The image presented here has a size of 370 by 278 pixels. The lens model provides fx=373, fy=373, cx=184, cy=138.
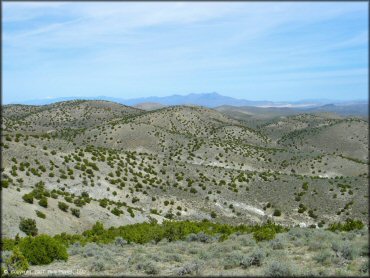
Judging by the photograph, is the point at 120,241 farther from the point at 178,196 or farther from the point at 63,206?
the point at 178,196

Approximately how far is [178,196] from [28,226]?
27880mm

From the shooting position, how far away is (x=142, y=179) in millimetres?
55406

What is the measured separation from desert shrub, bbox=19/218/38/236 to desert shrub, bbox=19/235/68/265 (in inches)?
345

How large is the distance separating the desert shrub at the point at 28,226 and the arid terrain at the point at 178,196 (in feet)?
1.00

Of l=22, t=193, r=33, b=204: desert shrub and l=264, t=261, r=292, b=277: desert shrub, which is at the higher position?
l=264, t=261, r=292, b=277: desert shrub

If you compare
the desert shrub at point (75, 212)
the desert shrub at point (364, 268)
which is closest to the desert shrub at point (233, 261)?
the desert shrub at point (364, 268)

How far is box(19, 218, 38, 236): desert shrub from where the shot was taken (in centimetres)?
2669

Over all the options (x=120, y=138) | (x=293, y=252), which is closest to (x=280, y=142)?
(x=120, y=138)

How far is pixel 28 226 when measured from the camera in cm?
2691

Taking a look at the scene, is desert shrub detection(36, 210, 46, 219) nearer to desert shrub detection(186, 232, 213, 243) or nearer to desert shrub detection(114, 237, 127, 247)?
desert shrub detection(114, 237, 127, 247)

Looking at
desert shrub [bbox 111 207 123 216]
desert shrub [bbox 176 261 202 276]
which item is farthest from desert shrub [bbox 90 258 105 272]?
desert shrub [bbox 111 207 123 216]

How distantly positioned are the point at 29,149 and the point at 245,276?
4337 centimetres

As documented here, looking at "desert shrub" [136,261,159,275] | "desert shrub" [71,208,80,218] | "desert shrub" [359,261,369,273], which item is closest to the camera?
"desert shrub" [359,261,369,273]

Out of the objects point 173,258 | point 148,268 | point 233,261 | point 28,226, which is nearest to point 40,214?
point 28,226
